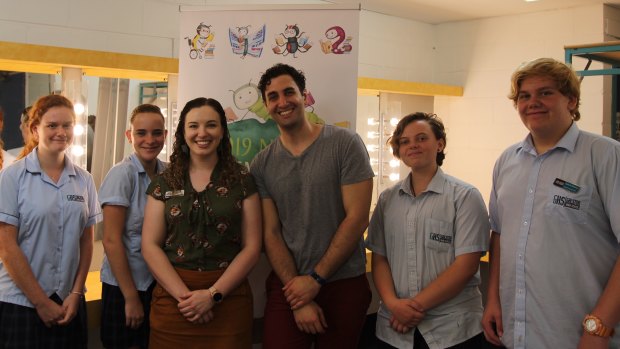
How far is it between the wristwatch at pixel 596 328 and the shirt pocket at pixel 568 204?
0.29 meters

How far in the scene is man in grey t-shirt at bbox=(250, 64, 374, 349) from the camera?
242 centimetres

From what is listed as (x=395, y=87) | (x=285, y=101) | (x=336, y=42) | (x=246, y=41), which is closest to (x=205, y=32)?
(x=246, y=41)

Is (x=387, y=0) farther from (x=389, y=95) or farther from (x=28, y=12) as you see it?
(x=28, y=12)

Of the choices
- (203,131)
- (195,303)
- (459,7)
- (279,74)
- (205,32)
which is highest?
(459,7)

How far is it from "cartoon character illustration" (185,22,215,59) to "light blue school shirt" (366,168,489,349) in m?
1.24

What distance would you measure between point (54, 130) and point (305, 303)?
3.65 feet

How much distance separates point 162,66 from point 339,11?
1116 millimetres

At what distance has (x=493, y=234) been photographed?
2.33 metres

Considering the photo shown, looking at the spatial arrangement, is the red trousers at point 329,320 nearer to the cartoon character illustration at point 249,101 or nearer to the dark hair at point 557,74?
the cartoon character illustration at point 249,101

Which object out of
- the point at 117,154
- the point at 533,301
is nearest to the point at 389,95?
the point at 117,154

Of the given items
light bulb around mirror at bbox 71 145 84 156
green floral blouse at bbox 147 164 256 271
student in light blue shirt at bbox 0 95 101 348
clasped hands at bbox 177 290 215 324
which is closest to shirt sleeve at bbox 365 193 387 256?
green floral blouse at bbox 147 164 256 271

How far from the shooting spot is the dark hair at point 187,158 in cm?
232

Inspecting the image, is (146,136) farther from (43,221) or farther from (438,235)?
(438,235)

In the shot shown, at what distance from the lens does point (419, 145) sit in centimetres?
241
